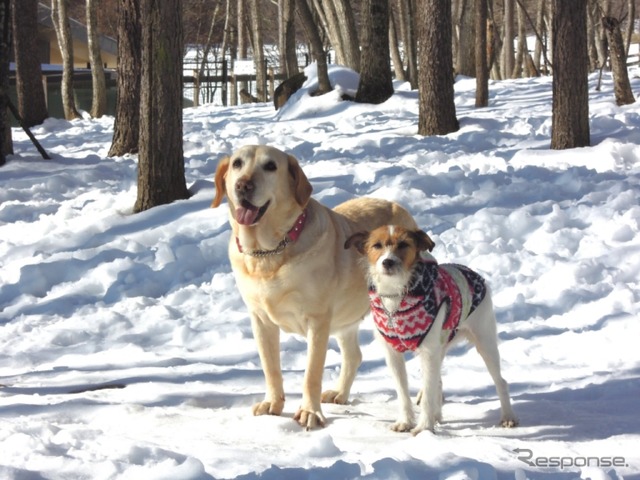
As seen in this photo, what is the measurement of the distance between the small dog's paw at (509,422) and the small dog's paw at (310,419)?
981 millimetres

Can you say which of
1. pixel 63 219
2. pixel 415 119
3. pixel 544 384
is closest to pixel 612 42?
pixel 415 119

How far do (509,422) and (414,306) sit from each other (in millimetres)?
881

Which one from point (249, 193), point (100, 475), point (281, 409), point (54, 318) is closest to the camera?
point (100, 475)

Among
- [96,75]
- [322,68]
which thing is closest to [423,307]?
[322,68]

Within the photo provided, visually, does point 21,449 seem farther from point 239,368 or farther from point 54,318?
point 54,318

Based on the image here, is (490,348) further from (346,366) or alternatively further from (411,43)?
(411,43)

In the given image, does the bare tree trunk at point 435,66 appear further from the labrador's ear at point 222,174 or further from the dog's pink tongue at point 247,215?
the dog's pink tongue at point 247,215

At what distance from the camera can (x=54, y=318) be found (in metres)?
7.50

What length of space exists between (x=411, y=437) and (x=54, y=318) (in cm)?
415

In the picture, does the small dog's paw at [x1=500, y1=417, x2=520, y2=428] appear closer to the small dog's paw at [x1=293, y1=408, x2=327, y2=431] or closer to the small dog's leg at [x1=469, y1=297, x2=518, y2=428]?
the small dog's leg at [x1=469, y1=297, x2=518, y2=428]

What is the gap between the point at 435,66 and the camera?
13508mm

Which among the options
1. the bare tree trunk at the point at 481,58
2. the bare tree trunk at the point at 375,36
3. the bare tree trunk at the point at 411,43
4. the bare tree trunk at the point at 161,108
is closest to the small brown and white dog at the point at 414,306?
the bare tree trunk at the point at 161,108

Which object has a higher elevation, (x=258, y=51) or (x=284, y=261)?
(x=258, y=51)

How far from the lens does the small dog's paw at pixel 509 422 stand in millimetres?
4727
